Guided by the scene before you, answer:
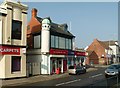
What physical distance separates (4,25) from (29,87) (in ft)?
33.3

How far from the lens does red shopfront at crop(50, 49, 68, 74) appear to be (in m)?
37.7

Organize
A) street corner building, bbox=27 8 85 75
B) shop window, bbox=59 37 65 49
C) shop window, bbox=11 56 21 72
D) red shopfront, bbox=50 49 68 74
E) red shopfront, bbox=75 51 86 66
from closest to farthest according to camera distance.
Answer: shop window, bbox=11 56 21 72 → street corner building, bbox=27 8 85 75 → red shopfront, bbox=50 49 68 74 → shop window, bbox=59 37 65 49 → red shopfront, bbox=75 51 86 66

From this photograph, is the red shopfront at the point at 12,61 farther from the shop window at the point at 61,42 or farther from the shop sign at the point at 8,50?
the shop window at the point at 61,42

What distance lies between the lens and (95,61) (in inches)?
2955

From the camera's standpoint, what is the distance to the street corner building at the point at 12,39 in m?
27.8

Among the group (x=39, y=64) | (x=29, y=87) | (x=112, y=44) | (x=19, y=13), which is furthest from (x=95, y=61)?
(x=29, y=87)

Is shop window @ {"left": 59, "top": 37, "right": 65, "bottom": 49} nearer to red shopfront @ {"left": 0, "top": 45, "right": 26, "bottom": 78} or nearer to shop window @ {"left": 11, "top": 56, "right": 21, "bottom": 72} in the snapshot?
red shopfront @ {"left": 0, "top": 45, "right": 26, "bottom": 78}

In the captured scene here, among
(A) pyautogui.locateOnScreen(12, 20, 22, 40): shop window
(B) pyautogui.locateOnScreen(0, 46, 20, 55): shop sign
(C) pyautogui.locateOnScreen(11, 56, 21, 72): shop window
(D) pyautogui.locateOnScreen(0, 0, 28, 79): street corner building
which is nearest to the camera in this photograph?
(B) pyautogui.locateOnScreen(0, 46, 20, 55): shop sign

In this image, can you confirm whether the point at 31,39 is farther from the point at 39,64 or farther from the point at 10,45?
the point at 10,45

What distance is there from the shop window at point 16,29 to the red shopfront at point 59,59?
26.0 feet

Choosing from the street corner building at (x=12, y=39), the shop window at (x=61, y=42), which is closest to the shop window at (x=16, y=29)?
the street corner building at (x=12, y=39)

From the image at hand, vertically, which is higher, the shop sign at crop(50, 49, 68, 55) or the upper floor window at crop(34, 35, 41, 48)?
the upper floor window at crop(34, 35, 41, 48)

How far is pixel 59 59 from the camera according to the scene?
4000 centimetres

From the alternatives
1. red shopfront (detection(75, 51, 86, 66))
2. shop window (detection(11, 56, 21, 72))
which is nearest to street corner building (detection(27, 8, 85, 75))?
red shopfront (detection(75, 51, 86, 66))
